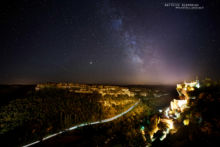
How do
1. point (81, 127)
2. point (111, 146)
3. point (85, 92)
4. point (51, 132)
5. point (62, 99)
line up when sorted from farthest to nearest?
point (85, 92) → point (62, 99) → point (81, 127) → point (51, 132) → point (111, 146)

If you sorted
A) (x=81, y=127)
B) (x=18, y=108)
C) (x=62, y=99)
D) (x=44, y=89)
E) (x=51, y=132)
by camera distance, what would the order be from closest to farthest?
(x=51, y=132) → (x=81, y=127) → (x=18, y=108) → (x=62, y=99) → (x=44, y=89)

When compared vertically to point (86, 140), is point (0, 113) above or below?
above

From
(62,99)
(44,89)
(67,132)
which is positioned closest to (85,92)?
(62,99)

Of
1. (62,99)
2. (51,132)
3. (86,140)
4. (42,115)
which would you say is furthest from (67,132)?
(62,99)

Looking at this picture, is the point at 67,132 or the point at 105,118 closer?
the point at 67,132

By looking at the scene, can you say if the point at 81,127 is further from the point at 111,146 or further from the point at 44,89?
the point at 44,89

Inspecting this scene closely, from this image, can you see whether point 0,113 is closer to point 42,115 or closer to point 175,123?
point 42,115

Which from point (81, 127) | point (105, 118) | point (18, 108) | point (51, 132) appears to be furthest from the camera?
point (105, 118)

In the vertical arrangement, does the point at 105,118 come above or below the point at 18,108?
below

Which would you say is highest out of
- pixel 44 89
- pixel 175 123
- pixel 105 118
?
pixel 44 89
